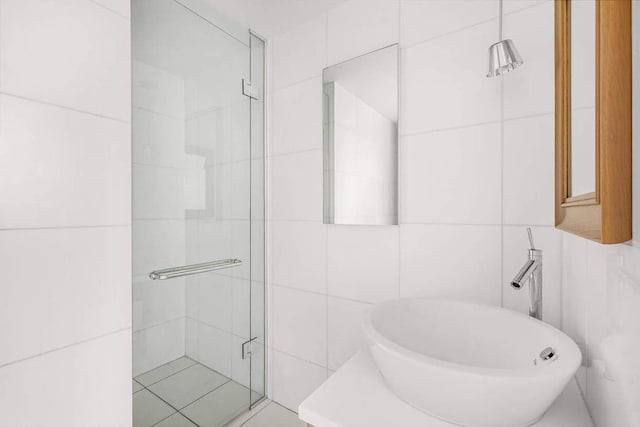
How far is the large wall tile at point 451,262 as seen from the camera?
1.06 meters

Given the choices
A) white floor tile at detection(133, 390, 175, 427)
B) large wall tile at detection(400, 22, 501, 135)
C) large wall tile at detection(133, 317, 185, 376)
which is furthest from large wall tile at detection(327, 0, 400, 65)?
white floor tile at detection(133, 390, 175, 427)

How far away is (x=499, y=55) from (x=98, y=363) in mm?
1537

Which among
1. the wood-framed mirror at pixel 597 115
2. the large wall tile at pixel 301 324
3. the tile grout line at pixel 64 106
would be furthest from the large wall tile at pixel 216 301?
the wood-framed mirror at pixel 597 115

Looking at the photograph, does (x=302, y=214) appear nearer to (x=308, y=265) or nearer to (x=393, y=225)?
(x=308, y=265)

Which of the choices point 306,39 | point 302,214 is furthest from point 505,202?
point 306,39

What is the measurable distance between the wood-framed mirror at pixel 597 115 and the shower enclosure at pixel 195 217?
1274 millimetres

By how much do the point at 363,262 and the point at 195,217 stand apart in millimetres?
784

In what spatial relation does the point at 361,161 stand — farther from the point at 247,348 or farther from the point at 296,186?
the point at 247,348

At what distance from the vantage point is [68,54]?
870mm

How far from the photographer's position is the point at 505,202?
1.03 metres

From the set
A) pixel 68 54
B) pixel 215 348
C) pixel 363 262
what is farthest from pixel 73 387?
pixel 363 262

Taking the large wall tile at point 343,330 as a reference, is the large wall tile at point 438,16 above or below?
above

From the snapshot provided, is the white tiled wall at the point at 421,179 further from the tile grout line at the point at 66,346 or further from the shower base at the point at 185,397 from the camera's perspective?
the tile grout line at the point at 66,346

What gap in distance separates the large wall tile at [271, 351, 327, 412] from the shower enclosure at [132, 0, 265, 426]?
0.09 meters
